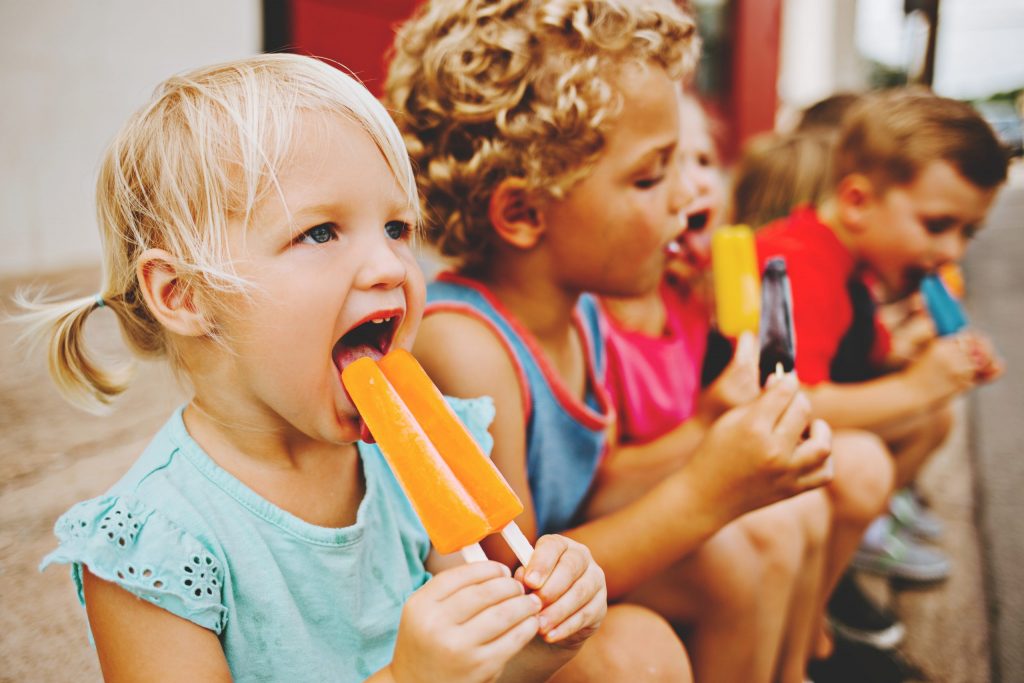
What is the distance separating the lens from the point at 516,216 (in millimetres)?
1521

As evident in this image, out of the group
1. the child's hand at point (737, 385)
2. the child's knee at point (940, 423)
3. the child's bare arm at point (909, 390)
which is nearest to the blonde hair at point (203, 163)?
the child's hand at point (737, 385)

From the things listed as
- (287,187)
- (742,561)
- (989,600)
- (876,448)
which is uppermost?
(287,187)

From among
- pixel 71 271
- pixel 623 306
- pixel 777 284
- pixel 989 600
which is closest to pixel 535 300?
pixel 777 284

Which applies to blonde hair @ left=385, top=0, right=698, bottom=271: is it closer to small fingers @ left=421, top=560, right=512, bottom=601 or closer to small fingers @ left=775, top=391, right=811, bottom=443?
small fingers @ left=775, top=391, right=811, bottom=443

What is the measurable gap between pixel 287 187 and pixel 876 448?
5.25ft

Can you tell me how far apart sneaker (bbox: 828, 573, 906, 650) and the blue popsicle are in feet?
2.65

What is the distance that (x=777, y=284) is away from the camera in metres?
1.47

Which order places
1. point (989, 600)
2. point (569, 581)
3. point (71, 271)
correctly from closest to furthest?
point (569, 581), point (989, 600), point (71, 271)

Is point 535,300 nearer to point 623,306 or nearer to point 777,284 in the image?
point 777,284

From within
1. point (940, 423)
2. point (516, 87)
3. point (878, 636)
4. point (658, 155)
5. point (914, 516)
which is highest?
point (516, 87)

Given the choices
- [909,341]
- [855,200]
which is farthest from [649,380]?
[909,341]

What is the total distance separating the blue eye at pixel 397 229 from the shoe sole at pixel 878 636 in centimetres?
180

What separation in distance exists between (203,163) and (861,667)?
6.51 ft

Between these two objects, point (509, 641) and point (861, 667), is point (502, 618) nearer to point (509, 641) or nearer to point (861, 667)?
point (509, 641)
